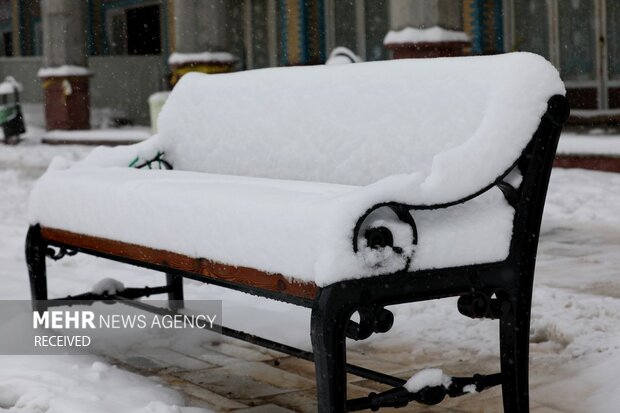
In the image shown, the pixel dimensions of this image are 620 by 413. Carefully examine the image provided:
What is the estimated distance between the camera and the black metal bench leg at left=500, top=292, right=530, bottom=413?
3033 mm

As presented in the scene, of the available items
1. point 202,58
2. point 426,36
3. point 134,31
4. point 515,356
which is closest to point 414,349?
point 515,356

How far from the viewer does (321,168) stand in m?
3.96

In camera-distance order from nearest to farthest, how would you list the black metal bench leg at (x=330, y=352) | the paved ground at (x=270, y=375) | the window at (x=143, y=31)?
the black metal bench leg at (x=330, y=352) < the paved ground at (x=270, y=375) < the window at (x=143, y=31)

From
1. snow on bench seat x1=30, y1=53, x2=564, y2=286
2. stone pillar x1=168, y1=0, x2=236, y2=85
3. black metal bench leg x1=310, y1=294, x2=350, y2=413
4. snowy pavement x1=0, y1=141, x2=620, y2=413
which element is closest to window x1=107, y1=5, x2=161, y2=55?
stone pillar x1=168, y1=0, x2=236, y2=85

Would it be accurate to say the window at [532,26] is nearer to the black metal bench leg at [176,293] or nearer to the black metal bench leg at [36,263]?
the black metal bench leg at [176,293]

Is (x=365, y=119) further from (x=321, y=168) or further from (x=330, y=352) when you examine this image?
(x=330, y=352)

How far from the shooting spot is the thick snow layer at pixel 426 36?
9.90m

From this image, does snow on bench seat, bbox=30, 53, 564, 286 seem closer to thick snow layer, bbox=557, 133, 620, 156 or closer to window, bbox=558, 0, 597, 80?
thick snow layer, bbox=557, 133, 620, 156

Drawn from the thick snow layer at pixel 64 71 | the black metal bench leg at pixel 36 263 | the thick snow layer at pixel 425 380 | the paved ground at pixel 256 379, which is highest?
the thick snow layer at pixel 64 71

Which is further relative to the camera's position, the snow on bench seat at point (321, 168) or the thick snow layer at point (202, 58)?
the thick snow layer at point (202, 58)

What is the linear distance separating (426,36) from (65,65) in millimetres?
10344

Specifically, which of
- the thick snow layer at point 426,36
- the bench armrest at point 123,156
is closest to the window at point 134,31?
the thick snow layer at point 426,36

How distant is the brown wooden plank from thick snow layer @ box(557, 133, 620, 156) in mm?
6655

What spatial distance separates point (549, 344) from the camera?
410cm
